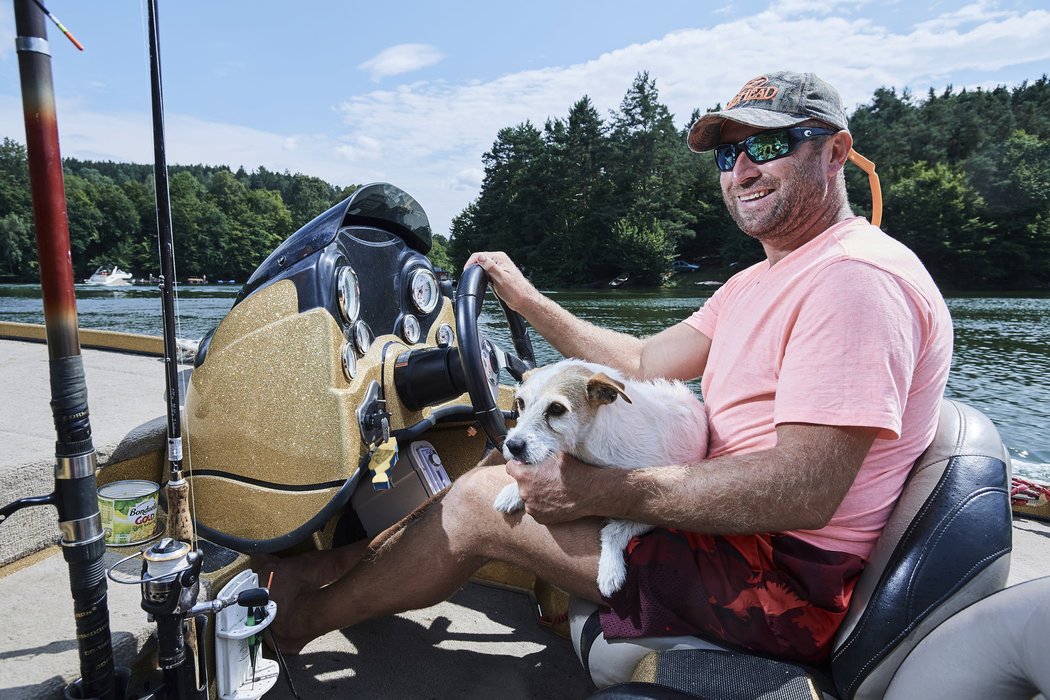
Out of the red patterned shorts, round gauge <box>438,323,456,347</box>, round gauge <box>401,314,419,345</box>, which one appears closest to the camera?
the red patterned shorts

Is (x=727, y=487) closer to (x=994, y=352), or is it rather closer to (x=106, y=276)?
(x=994, y=352)

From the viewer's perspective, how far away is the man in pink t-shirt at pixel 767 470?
1265 millimetres

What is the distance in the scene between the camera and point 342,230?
190 centimetres

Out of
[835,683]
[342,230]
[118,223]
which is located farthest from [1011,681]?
[118,223]

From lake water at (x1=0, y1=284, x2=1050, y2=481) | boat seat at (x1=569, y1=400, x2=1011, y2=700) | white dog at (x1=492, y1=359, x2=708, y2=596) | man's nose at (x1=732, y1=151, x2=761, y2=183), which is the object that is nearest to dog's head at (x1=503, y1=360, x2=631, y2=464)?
white dog at (x1=492, y1=359, x2=708, y2=596)

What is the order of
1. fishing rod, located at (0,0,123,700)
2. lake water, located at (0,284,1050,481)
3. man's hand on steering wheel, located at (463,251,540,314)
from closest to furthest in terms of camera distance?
fishing rod, located at (0,0,123,700) < man's hand on steering wheel, located at (463,251,540,314) < lake water, located at (0,284,1050,481)

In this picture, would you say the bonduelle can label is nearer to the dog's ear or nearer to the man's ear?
the dog's ear

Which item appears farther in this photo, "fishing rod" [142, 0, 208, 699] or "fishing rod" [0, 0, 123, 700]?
"fishing rod" [142, 0, 208, 699]

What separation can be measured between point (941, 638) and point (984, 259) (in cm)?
4783

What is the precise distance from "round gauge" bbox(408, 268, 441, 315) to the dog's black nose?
841 mm

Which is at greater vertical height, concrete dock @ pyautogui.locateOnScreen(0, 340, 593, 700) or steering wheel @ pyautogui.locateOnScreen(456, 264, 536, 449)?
steering wheel @ pyautogui.locateOnScreen(456, 264, 536, 449)

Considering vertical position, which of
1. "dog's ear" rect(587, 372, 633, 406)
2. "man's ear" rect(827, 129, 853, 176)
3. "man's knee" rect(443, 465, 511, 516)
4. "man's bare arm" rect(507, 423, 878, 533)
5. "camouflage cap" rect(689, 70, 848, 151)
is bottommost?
"man's knee" rect(443, 465, 511, 516)

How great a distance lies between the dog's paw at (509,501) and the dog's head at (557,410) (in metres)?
0.15

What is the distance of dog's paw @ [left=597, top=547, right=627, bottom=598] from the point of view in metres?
1.41
